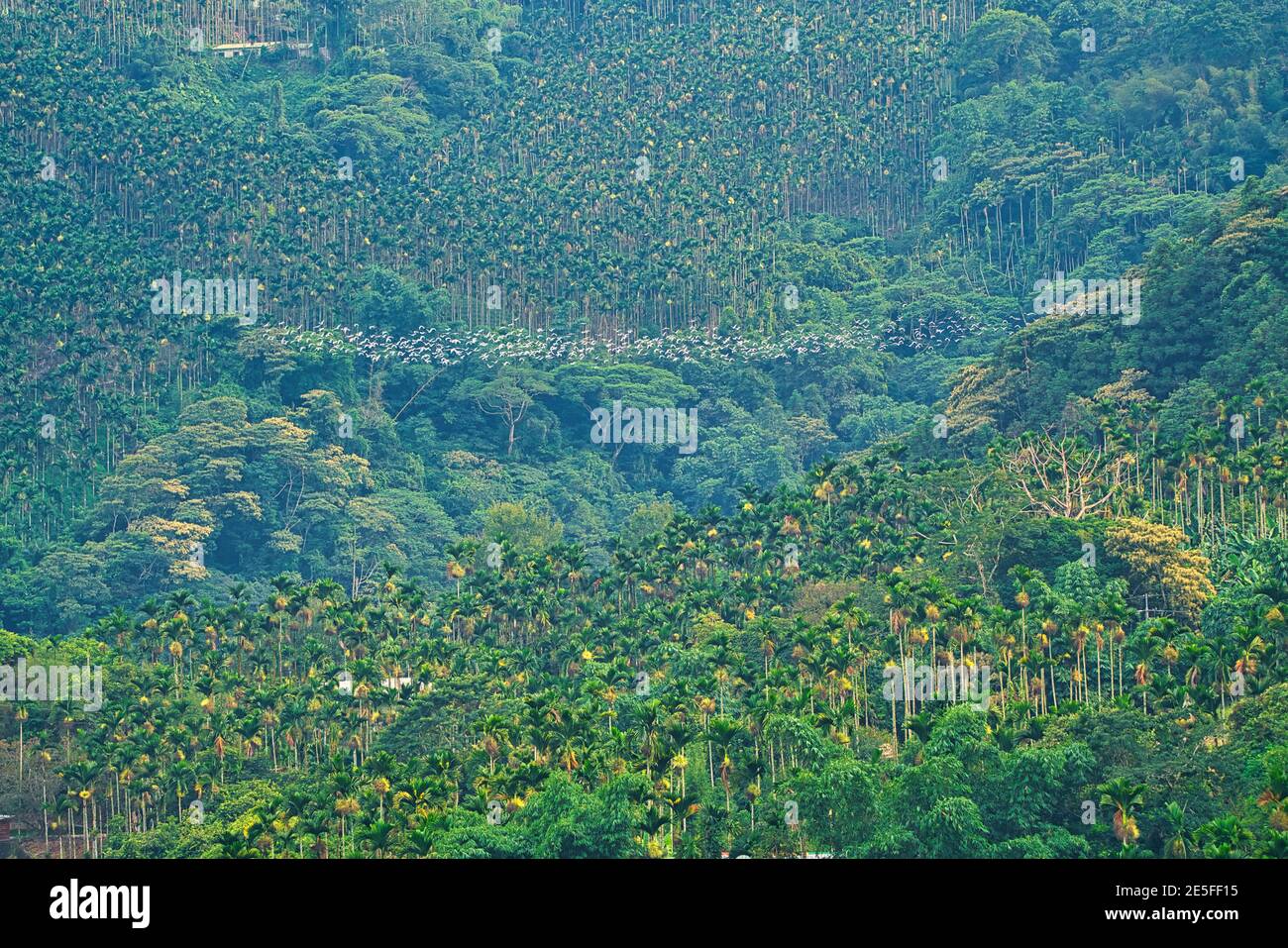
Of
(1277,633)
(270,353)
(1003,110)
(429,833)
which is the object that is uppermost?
(1003,110)

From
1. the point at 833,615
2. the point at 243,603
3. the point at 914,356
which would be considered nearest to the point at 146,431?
the point at 243,603

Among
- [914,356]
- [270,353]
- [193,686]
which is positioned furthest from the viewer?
[914,356]

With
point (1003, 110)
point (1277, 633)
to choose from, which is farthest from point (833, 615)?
point (1003, 110)

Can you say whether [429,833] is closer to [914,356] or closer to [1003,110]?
[914,356]

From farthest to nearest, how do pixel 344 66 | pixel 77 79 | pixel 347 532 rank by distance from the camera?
pixel 344 66 → pixel 77 79 → pixel 347 532

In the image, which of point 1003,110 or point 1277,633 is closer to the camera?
point 1277,633

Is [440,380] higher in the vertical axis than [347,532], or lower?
higher

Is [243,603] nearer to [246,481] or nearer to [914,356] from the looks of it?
[246,481]
